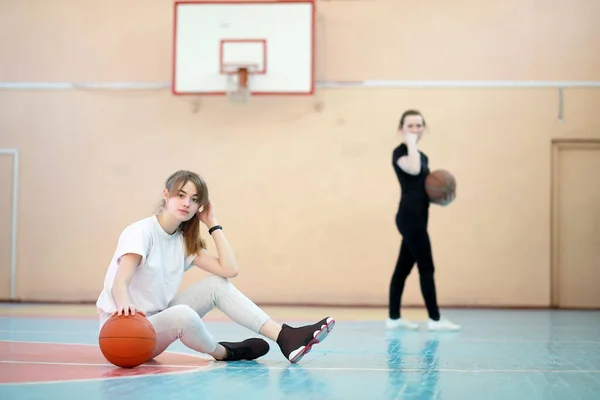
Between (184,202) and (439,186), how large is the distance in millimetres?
2603

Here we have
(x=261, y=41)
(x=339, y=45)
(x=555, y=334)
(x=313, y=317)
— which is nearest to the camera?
(x=555, y=334)

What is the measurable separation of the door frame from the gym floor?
2.88 metres

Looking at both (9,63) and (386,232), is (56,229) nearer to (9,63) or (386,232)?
(9,63)

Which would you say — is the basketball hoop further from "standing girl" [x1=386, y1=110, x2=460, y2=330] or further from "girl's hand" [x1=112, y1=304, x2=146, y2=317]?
"girl's hand" [x1=112, y1=304, x2=146, y2=317]

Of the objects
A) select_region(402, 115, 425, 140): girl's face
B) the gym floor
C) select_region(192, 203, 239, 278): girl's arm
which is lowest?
the gym floor

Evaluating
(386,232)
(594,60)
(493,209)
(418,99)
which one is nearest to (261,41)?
(418,99)

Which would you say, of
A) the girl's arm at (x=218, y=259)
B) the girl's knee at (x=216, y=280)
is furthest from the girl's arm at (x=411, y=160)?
the girl's knee at (x=216, y=280)

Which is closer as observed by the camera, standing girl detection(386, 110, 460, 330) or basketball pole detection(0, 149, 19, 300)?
standing girl detection(386, 110, 460, 330)


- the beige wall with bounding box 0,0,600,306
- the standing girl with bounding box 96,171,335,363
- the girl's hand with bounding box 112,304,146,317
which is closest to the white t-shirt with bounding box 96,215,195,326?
the standing girl with bounding box 96,171,335,363

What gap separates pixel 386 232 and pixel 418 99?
1.48 m

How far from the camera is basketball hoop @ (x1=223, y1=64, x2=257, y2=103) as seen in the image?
27.2 ft

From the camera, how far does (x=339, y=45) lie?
882 cm

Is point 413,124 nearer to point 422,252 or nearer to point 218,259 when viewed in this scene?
point 422,252

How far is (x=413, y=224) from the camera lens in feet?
18.6
